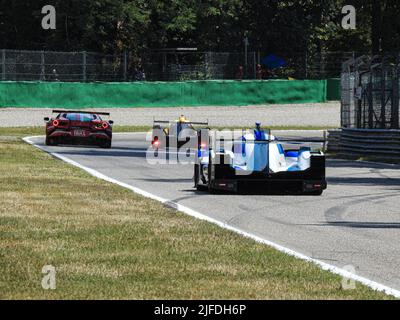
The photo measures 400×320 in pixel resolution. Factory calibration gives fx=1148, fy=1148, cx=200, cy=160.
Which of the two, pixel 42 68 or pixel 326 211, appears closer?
pixel 326 211

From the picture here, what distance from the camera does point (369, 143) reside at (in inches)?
1248

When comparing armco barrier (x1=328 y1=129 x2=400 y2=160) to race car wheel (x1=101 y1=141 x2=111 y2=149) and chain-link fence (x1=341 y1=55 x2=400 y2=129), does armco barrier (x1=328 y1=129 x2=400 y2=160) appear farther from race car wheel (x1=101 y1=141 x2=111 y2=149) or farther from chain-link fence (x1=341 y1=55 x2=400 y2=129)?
race car wheel (x1=101 y1=141 x2=111 y2=149)

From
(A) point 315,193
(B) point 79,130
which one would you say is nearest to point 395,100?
(B) point 79,130

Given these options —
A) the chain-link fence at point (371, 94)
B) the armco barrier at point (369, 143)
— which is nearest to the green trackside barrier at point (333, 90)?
the chain-link fence at point (371, 94)

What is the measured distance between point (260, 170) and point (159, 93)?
125 ft

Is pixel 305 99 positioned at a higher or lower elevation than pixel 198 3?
lower

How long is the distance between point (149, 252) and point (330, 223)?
401 cm

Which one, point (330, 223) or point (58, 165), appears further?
point (58, 165)

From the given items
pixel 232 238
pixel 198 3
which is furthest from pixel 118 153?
pixel 198 3

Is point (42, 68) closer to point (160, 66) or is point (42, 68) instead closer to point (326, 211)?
point (160, 66)

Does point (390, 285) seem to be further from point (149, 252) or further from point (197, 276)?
point (149, 252)

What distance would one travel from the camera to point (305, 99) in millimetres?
59438

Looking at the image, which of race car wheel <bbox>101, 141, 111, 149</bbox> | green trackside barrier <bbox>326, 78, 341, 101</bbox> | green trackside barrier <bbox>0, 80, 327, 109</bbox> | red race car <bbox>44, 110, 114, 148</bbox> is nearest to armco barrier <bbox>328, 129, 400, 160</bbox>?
race car wheel <bbox>101, 141, 111, 149</bbox>

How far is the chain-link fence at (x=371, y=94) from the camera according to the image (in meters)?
31.1
